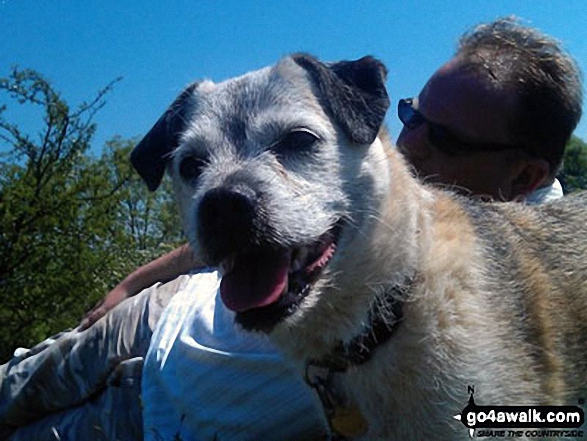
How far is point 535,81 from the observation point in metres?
4.00

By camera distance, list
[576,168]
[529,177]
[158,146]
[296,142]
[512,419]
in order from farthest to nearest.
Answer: [576,168] → [529,177] → [158,146] → [296,142] → [512,419]

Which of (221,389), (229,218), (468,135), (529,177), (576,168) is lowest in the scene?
(221,389)

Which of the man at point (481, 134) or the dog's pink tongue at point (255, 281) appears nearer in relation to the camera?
the dog's pink tongue at point (255, 281)

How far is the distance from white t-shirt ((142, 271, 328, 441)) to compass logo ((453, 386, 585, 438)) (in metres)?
0.65

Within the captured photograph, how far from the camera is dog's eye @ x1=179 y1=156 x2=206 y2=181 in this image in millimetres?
2812

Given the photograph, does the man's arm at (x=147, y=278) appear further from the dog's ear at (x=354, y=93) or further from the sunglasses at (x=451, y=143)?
the dog's ear at (x=354, y=93)

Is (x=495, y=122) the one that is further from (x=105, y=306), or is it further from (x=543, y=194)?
(x=105, y=306)

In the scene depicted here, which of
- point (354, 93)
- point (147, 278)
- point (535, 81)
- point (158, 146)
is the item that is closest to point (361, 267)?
point (354, 93)

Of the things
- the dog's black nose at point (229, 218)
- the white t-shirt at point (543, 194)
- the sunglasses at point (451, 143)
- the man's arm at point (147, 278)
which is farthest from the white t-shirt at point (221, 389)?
the white t-shirt at point (543, 194)

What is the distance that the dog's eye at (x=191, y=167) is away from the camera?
9.23ft

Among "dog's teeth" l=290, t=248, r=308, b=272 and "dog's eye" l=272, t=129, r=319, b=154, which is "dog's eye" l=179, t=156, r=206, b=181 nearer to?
"dog's eye" l=272, t=129, r=319, b=154

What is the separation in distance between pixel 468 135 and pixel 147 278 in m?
2.15

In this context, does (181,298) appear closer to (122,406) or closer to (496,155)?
(122,406)

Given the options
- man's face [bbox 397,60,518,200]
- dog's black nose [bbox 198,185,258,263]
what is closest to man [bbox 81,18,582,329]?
man's face [bbox 397,60,518,200]
